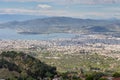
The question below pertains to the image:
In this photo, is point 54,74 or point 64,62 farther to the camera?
point 64,62

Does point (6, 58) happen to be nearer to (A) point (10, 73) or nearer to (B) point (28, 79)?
(A) point (10, 73)

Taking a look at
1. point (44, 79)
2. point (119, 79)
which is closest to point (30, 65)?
point (44, 79)

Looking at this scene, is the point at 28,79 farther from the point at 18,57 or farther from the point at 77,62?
the point at 77,62

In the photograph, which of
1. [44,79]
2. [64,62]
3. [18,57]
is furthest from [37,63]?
[64,62]

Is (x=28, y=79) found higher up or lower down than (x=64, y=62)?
higher up

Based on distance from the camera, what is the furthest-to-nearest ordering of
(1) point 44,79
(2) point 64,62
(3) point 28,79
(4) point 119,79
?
(2) point 64,62, (1) point 44,79, (3) point 28,79, (4) point 119,79

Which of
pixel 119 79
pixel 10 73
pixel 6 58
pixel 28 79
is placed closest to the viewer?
pixel 119 79
